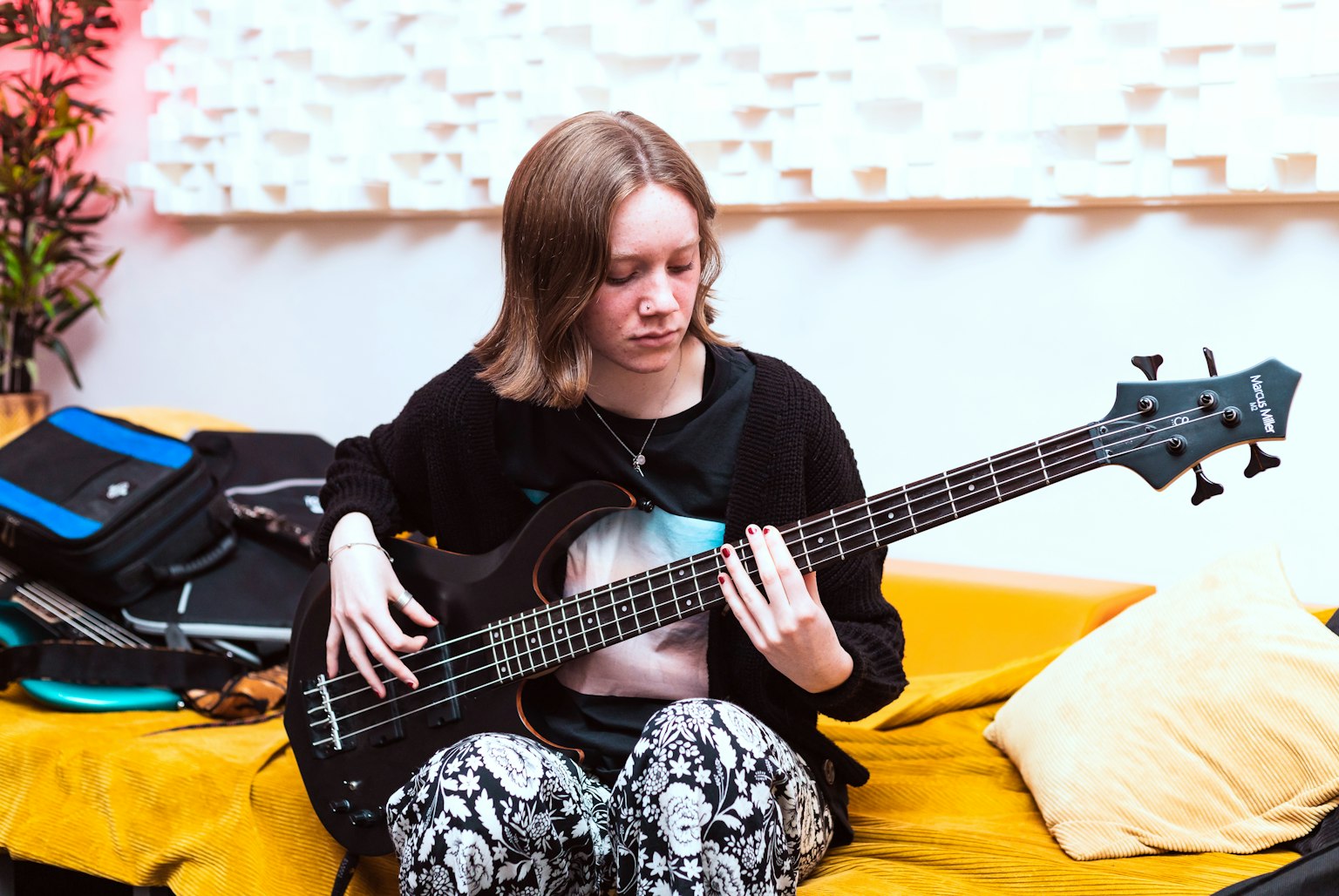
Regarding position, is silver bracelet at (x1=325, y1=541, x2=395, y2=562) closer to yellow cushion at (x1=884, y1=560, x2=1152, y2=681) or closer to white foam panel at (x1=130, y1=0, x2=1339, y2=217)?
yellow cushion at (x1=884, y1=560, x2=1152, y2=681)

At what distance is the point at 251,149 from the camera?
115 inches

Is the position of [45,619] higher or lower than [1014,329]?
lower

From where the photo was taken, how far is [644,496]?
1.45 m

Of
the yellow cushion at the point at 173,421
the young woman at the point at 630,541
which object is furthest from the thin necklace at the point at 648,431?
the yellow cushion at the point at 173,421

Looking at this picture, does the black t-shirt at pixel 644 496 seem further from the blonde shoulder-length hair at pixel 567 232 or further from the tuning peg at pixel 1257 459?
the tuning peg at pixel 1257 459

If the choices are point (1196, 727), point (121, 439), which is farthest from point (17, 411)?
point (1196, 727)

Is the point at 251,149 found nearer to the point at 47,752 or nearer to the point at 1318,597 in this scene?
the point at 47,752

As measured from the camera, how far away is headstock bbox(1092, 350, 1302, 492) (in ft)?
3.76

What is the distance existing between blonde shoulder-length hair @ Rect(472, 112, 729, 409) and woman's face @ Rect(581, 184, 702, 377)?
0.01 metres

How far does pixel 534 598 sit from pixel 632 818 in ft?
0.93

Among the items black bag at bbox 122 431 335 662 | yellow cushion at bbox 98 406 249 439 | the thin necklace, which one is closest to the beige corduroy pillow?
the thin necklace

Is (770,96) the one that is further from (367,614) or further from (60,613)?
(60,613)

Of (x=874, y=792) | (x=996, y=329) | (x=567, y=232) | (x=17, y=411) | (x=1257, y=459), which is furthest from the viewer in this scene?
(x=17, y=411)

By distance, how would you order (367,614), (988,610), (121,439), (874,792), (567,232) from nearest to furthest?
(567,232) → (367,614) → (874,792) → (988,610) → (121,439)
